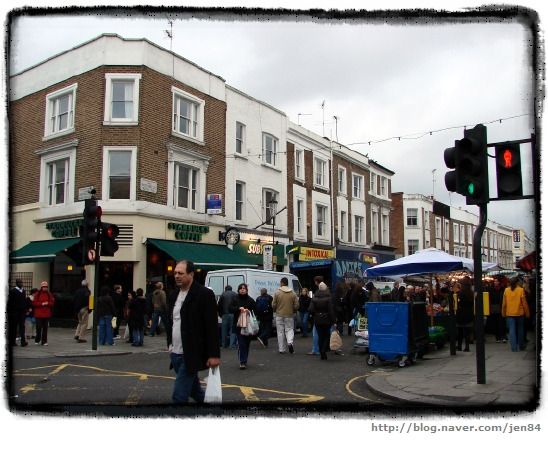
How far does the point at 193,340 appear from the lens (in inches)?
210

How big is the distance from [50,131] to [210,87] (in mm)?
6824

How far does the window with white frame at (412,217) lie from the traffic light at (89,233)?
4001 cm

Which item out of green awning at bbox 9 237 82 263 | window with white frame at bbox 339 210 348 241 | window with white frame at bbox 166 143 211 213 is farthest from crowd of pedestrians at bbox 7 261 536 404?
window with white frame at bbox 339 210 348 241

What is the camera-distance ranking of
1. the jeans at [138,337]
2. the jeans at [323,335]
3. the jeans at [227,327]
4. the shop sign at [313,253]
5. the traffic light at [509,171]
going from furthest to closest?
the shop sign at [313,253], the jeans at [138,337], the jeans at [227,327], the jeans at [323,335], the traffic light at [509,171]

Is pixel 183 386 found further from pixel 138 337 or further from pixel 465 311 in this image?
pixel 138 337

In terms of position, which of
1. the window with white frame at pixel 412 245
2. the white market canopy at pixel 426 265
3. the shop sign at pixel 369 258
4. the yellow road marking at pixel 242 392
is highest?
the window with white frame at pixel 412 245

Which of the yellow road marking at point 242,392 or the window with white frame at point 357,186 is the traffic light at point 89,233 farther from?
the window with white frame at point 357,186

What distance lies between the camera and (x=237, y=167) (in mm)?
24812

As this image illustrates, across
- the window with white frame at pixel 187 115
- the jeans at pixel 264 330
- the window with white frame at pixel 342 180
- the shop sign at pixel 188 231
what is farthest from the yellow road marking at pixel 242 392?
the window with white frame at pixel 342 180

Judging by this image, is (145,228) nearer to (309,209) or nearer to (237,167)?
(237,167)

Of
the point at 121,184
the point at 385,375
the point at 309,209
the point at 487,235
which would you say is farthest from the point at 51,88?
the point at 487,235

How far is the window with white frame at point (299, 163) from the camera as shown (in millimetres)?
29516

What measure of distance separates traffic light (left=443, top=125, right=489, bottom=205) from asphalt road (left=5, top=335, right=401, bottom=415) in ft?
9.93

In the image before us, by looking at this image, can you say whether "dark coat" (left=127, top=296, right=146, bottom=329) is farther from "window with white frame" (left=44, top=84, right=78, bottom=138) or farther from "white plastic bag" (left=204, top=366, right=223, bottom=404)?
"white plastic bag" (left=204, top=366, right=223, bottom=404)
